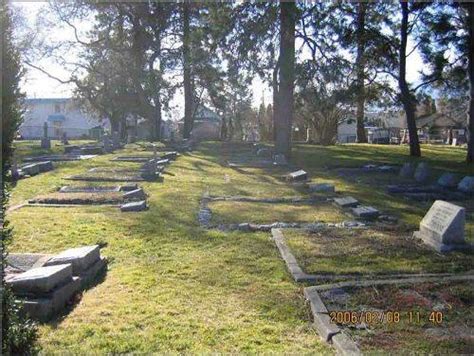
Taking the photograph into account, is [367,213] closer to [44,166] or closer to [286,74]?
[44,166]

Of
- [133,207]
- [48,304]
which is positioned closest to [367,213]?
[133,207]

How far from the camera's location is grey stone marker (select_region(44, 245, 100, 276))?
226 inches

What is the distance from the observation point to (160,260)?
6.93m

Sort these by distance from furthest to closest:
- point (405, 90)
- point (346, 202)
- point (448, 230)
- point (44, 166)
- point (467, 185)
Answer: point (405, 90) → point (44, 166) → point (467, 185) → point (346, 202) → point (448, 230)

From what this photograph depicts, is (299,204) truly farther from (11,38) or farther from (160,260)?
(11,38)

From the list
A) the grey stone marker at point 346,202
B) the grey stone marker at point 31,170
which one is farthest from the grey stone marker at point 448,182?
the grey stone marker at point 31,170

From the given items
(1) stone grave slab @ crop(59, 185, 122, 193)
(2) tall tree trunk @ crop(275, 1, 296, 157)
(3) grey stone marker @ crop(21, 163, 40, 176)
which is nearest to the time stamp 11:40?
(1) stone grave slab @ crop(59, 185, 122, 193)

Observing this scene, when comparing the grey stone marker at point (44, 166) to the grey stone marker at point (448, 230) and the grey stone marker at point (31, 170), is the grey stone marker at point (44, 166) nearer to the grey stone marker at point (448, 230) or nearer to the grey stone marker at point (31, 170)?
the grey stone marker at point (31, 170)

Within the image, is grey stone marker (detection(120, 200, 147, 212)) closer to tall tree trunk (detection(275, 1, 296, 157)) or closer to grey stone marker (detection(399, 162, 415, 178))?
grey stone marker (detection(399, 162, 415, 178))

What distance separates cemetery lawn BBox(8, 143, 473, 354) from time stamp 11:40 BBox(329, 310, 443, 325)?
325 millimetres

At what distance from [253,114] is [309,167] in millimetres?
46170

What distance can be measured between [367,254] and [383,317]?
2.29 m

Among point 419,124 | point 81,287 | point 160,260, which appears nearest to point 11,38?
point 81,287

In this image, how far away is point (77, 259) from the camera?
231 inches
